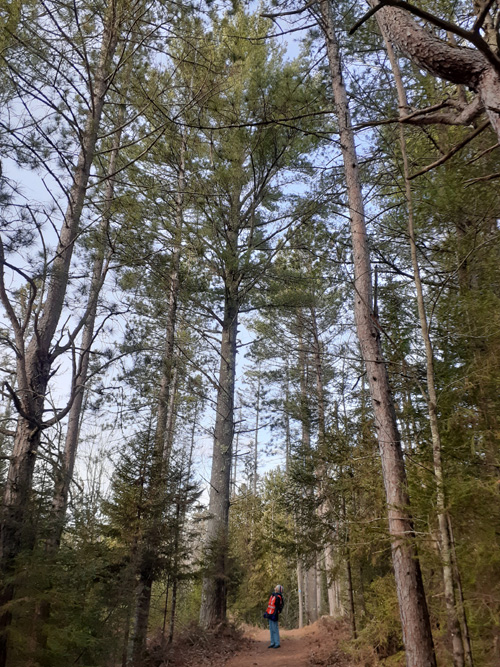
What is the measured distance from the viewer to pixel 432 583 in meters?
5.21

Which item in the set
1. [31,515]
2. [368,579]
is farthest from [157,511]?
[368,579]

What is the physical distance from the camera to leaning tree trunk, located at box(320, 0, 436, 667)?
367 cm

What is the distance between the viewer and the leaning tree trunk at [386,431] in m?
3.67

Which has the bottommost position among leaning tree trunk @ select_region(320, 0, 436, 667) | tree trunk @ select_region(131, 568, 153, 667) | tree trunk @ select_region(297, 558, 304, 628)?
tree trunk @ select_region(297, 558, 304, 628)

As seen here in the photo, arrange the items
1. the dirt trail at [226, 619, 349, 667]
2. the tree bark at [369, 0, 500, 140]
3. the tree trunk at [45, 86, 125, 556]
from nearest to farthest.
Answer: the tree bark at [369, 0, 500, 140], the tree trunk at [45, 86, 125, 556], the dirt trail at [226, 619, 349, 667]

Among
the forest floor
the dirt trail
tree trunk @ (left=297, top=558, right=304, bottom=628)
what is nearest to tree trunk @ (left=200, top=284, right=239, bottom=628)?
the forest floor

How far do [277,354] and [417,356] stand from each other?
940cm

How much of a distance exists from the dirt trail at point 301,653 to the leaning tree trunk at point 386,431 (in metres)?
4.88

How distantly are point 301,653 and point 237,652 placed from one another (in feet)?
5.14

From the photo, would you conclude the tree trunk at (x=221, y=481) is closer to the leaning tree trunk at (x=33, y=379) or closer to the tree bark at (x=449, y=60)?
the leaning tree trunk at (x=33, y=379)

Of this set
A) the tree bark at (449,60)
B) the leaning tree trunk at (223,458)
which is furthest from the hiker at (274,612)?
the tree bark at (449,60)

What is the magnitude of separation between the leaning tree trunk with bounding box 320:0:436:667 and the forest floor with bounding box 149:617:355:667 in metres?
4.60

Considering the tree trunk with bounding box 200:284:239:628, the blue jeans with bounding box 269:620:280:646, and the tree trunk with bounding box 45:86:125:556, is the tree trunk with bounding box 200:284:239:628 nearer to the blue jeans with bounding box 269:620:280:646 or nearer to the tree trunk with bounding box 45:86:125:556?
the blue jeans with bounding box 269:620:280:646

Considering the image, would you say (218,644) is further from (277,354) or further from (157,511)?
(277,354)
